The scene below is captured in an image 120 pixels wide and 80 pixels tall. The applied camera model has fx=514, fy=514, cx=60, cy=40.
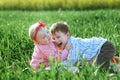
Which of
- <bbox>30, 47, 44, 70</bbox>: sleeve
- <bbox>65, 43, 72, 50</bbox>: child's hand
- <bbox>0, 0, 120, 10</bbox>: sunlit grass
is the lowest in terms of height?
<bbox>30, 47, 44, 70</bbox>: sleeve

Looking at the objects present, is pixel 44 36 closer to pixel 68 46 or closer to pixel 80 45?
pixel 68 46

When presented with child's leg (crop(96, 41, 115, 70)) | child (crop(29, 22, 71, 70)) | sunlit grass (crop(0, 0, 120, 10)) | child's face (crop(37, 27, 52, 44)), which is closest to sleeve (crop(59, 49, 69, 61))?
child (crop(29, 22, 71, 70))

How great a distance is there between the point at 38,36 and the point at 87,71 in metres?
1.22

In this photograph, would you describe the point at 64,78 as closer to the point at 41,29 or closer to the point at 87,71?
the point at 87,71

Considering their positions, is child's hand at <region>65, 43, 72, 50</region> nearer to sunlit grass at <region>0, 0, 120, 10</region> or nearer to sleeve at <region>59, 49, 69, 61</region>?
sleeve at <region>59, 49, 69, 61</region>

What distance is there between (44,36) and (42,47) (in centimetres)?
13

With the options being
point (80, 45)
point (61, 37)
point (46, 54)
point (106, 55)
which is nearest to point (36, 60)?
point (46, 54)

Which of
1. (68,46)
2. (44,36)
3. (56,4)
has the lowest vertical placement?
(68,46)

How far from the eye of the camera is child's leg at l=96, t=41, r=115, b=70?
493 centimetres

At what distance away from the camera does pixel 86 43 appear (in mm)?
5211

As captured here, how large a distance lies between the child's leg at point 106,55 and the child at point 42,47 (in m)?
0.35

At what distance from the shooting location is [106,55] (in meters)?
5.00

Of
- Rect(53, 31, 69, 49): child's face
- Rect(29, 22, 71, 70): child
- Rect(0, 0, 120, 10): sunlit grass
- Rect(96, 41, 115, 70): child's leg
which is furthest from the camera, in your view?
Rect(0, 0, 120, 10): sunlit grass

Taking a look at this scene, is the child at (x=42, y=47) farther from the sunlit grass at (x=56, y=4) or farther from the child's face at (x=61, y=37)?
the sunlit grass at (x=56, y=4)
